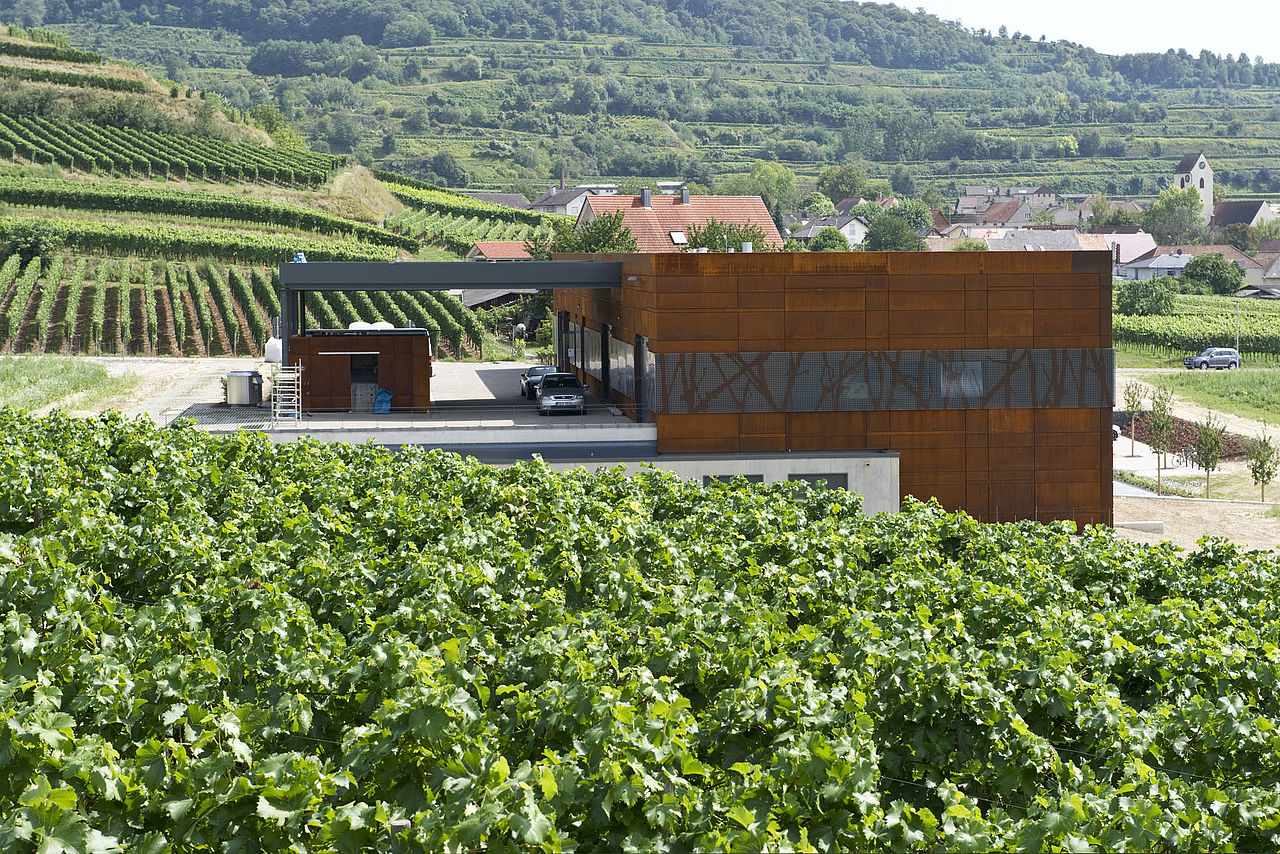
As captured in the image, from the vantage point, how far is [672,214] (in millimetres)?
69688

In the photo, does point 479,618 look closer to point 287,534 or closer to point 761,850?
point 287,534

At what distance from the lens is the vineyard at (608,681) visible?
8258 mm

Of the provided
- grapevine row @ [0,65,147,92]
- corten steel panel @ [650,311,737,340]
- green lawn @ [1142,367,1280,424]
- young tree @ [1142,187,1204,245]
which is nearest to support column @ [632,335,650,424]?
corten steel panel @ [650,311,737,340]

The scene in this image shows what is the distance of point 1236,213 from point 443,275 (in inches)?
5431

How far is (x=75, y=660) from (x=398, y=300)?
58356 mm

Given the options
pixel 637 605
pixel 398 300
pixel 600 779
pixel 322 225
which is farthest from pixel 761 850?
pixel 322 225

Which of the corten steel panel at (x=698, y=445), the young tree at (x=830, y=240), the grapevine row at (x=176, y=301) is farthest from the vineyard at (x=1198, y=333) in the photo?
the corten steel panel at (x=698, y=445)

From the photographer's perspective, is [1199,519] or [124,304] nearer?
[1199,519]

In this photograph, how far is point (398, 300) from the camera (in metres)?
68.0

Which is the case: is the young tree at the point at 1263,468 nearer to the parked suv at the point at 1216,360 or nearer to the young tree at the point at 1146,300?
the parked suv at the point at 1216,360

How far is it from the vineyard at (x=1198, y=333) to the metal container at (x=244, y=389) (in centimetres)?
5228

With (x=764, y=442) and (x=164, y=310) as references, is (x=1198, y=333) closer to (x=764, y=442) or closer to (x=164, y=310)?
(x=764, y=442)

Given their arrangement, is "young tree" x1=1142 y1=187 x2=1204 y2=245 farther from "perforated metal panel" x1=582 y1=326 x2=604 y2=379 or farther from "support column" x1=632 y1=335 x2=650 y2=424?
"support column" x1=632 y1=335 x2=650 y2=424

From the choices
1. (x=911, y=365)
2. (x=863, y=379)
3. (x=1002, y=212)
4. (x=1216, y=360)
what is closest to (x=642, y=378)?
(x=863, y=379)
